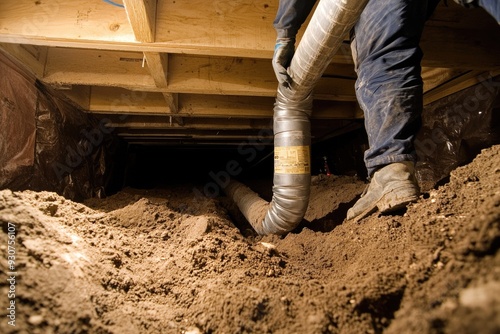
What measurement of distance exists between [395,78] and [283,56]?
56 cm

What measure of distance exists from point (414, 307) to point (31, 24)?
1.90 m

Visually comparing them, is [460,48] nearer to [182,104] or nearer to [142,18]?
[142,18]

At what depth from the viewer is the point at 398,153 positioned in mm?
854

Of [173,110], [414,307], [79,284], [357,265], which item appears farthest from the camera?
[173,110]

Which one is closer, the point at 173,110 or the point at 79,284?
the point at 79,284

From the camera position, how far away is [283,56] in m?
1.23

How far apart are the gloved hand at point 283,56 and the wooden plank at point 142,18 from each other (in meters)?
0.63

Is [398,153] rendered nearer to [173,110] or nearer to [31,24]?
[31,24]

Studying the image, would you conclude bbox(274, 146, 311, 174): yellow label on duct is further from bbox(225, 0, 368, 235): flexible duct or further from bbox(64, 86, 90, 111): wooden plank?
bbox(64, 86, 90, 111): wooden plank

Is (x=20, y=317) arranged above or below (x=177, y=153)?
below

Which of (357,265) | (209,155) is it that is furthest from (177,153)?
(357,265)

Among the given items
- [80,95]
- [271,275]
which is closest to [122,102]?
[80,95]

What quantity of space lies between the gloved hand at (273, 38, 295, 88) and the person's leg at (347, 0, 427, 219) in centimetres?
40

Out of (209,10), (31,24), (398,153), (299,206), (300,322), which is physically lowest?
(300,322)
